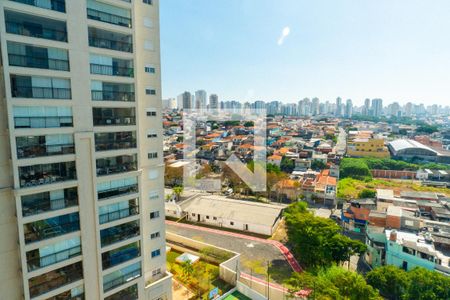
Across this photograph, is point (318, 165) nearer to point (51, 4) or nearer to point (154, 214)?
point (154, 214)

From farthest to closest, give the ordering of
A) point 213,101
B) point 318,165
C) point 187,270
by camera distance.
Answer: point 213,101 → point 318,165 → point 187,270

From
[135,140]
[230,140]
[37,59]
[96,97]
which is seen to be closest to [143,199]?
[135,140]

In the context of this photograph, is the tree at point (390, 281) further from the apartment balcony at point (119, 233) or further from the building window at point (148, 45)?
the building window at point (148, 45)

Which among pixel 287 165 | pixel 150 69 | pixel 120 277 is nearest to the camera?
pixel 120 277

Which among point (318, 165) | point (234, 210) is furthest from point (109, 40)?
point (318, 165)

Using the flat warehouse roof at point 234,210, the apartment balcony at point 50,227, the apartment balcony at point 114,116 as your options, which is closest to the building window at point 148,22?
the apartment balcony at point 114,116

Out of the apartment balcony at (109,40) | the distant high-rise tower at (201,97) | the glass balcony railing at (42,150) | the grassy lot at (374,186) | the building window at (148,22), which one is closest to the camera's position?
the glass balcony railing at (42,150)

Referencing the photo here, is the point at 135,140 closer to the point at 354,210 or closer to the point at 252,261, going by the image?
the point at 252,261
